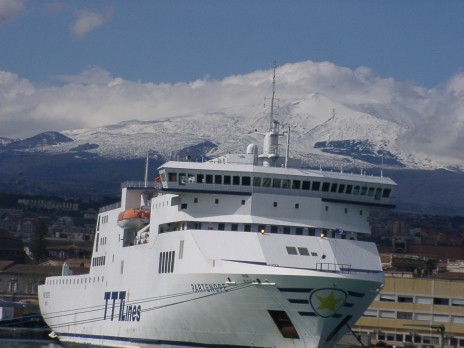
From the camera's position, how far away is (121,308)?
148ft

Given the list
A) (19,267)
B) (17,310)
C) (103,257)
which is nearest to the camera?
(103,257)

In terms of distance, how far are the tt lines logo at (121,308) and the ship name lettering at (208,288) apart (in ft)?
18.4

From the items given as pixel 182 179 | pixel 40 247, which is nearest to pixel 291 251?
pixel 182 179

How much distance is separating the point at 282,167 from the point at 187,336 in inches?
313

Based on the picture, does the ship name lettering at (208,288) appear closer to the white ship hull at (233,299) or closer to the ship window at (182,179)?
the white ship hull at (233,299)

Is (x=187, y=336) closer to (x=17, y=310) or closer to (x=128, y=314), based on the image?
(x=128, y=314)

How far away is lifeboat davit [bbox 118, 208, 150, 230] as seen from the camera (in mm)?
46312

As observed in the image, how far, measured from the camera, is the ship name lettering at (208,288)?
3677 centimetres

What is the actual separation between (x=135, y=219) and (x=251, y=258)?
10750 millimetres

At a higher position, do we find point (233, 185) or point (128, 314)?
point (233, 185)

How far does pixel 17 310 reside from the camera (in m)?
75.9

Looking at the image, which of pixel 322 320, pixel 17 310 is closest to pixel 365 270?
pixel 322 320

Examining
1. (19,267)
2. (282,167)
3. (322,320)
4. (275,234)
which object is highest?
(282,167)

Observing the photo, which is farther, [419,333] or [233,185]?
[419,333]
